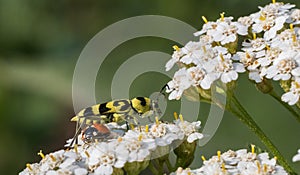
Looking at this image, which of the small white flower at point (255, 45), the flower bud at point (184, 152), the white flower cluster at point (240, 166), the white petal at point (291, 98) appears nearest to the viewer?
the white flower cluster at point (240, 166)

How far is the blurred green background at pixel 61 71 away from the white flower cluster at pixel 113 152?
2.93 m

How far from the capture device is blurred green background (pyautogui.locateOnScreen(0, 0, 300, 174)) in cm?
713

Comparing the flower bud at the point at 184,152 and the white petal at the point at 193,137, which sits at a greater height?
the white petal at the point at 193,137

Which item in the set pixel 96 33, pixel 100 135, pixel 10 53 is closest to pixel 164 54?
pixel 96 33

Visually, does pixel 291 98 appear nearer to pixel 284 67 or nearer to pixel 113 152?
pixel 284 67

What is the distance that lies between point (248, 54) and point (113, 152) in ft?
3.62

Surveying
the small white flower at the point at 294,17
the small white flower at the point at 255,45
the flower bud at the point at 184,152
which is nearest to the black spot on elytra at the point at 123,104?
the flower bud at the point at 184,152

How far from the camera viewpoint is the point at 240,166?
374 cm

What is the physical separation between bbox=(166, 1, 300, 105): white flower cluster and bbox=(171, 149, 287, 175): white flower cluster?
0.40 m

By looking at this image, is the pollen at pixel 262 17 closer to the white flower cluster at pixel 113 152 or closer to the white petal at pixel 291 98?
the white petal at pixel 291 98

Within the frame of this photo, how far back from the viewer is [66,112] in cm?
809

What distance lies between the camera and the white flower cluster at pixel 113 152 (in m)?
3.77

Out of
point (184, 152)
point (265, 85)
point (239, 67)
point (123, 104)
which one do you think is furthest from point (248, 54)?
point (123, 104)

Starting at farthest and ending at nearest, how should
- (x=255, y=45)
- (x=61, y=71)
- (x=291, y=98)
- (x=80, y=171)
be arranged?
(x=61, y=71) < (x=255, y=45) < (x=291, y=98) < (x=80, y=171)
